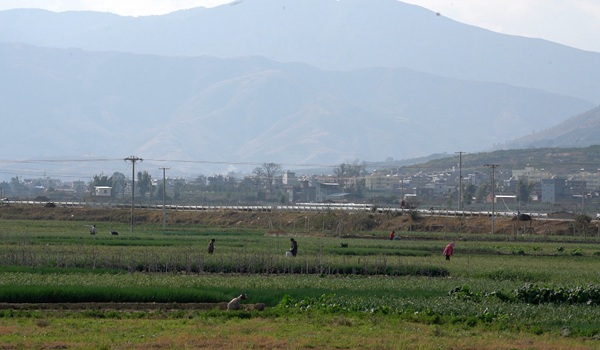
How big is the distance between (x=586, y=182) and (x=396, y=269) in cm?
11641

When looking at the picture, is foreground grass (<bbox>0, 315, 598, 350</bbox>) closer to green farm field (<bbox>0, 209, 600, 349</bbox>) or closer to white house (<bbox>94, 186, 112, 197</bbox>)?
green farm field (<bbox>0, 209, 600, 349</bbox>)

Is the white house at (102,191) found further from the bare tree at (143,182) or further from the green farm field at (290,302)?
the green farm field at (290,302)

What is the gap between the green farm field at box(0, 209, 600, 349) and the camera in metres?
19.0

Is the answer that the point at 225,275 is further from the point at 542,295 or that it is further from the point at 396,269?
the point at 542,295

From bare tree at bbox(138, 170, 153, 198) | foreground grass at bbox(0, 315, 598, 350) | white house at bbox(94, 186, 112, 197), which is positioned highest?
bare tree at bbox(138, 170, 153, 198)

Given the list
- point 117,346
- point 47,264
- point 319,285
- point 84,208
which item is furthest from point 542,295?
point 84,208

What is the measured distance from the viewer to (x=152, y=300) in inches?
953

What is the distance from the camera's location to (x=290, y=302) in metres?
24.0

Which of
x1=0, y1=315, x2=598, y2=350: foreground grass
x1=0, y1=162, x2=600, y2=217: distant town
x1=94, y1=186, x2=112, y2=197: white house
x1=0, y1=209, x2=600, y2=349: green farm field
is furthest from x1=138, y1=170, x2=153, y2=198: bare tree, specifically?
x1=0, y1=315, x2=598, y2=350: foreground grass

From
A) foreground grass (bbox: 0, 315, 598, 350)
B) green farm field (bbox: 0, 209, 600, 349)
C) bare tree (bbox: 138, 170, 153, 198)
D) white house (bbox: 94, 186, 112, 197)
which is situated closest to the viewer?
foreground grass (bbox: 0, 315, 598, 350)

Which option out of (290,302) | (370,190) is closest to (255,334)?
(290,302)

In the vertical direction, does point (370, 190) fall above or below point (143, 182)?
below

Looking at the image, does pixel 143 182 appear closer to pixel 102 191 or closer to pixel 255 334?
pixel 102 191

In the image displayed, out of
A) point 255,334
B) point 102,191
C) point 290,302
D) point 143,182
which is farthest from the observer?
point 143,182
